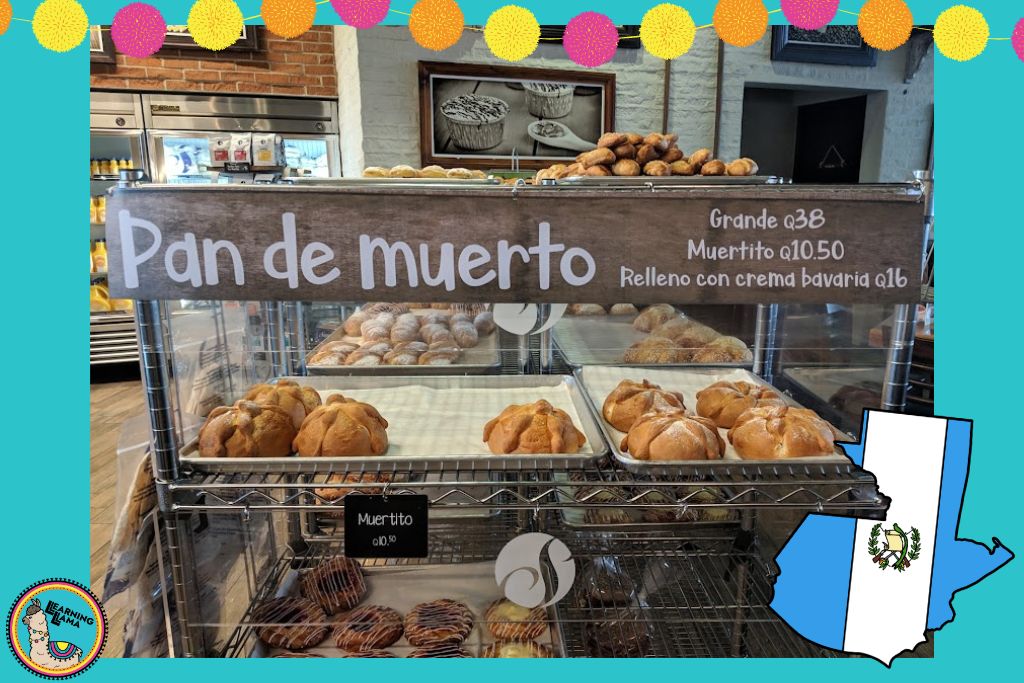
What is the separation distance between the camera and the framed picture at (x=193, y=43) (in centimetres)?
456

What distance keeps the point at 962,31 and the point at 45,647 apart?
221 centimetres

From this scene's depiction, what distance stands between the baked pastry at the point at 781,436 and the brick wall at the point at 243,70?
4443mm

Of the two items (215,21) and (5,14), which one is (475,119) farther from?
(5,14)

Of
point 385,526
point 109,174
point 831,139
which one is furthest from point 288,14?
point 831,139

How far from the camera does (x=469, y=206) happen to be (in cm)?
114

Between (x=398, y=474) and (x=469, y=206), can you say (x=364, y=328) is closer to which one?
(x=398, y=474)

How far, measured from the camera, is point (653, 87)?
455 cm

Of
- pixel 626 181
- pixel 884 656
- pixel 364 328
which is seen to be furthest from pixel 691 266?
pixel 364 328

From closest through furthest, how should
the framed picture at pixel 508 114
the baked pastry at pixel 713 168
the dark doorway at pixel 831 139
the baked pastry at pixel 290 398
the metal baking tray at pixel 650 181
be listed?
the baked pastry at pixel 290 398, the metal baking tray at pixel 650 181, the baked pastry at pixel 713 168, the framed picture at pixel 508 114, the dark doorway at pixel 831 139

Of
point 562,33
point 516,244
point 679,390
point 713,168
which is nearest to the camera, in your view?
point 516,244

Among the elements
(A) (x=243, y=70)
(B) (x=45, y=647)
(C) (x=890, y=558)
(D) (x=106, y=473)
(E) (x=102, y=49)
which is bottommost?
(D) (x=106, y=473)

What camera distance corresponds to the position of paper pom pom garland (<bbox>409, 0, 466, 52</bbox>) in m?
1.33

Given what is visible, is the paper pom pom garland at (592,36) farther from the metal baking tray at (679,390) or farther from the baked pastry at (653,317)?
the metal baking tray at (679,390)

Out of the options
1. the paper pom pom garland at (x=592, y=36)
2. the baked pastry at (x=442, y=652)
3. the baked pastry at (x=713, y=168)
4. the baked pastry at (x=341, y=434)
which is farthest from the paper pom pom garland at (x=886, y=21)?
the baked pastry at (x=442, y=652)
